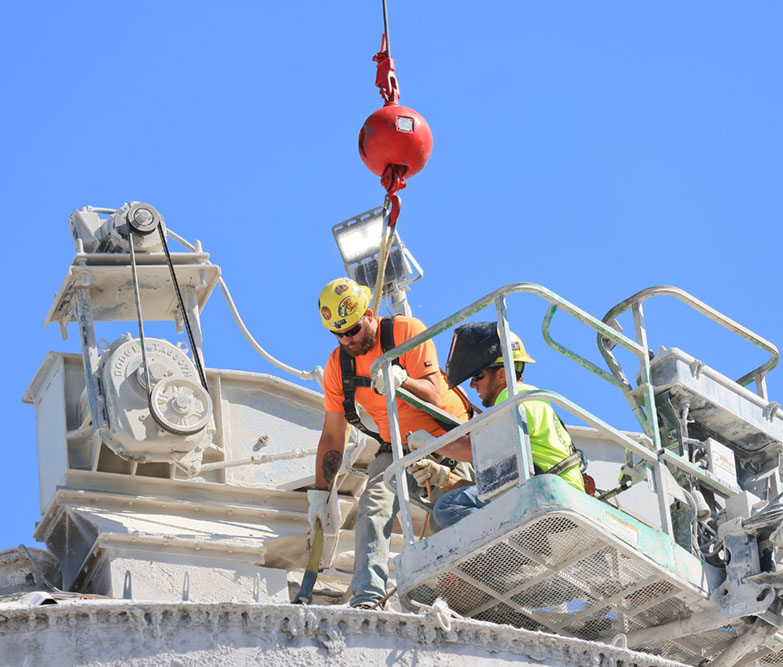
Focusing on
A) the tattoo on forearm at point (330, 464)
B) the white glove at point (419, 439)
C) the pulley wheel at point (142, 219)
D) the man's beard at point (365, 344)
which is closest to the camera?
the white glove at point (419, 439)

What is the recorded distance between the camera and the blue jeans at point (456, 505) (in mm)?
9969

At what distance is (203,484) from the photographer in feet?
41.3

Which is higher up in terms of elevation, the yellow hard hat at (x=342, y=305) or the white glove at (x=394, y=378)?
the yellow hard hat at (x=342, y=305)

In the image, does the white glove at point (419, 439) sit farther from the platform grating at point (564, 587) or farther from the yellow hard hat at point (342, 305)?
the yellow hard hat at point (342, 305)

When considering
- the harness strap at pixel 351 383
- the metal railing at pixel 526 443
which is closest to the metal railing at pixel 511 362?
the metal railing at pixel 526 443

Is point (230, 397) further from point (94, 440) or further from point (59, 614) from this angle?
point (59, 614)

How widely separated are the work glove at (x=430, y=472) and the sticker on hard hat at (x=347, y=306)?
1.32 m

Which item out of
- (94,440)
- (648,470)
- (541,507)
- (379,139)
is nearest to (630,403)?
(648,470)

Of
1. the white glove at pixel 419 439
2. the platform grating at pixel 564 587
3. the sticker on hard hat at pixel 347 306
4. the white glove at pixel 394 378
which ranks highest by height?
the sticker on hard hat at pixel 347 306

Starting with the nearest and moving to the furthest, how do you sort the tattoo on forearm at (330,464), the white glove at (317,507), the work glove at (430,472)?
1. the work glove at (430,472)
2. the white glove at (317,507)
3. the tattoo on forearm at (330,464)

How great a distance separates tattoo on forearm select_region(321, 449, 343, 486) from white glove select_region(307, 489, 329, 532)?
0.12 m

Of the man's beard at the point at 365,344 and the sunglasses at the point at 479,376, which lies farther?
the man's beard at the point at 365,344

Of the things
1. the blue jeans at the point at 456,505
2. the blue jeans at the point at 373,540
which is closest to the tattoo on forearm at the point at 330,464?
the blue jeans at the point at 373,540

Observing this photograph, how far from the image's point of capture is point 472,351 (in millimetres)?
10555
